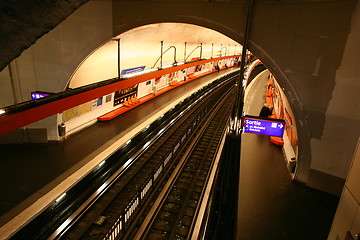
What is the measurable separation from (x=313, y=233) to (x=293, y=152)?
3403mm

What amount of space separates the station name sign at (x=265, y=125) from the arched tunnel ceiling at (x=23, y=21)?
6132 mm

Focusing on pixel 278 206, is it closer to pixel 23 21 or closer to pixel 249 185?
pixel 249 185

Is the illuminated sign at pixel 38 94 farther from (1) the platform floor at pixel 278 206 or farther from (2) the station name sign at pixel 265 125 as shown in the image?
(1) the platform floor at pixel 278 206

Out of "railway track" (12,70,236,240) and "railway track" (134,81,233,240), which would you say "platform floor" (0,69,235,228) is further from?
"railway track" (134,81,233,240)

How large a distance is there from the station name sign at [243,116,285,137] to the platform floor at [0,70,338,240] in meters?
1.46

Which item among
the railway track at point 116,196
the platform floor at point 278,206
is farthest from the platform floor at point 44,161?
the platform floor at point 278,206

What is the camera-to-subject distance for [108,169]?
7.86 metres

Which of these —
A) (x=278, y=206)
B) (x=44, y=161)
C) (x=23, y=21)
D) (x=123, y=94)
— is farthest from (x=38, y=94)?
(x=278, y=206)

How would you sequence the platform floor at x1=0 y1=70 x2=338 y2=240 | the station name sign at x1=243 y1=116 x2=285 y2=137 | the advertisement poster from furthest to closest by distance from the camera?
the advertisement poster < the station name sign at x1=243 y1=116 x2=285 y2=137 < the platform floor at x1=0 y1=70 x2=338 y2=240

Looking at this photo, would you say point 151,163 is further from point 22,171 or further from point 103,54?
point 103,54

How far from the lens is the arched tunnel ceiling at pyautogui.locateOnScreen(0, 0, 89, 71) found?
1.36 meters

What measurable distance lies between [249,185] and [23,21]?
677 cm

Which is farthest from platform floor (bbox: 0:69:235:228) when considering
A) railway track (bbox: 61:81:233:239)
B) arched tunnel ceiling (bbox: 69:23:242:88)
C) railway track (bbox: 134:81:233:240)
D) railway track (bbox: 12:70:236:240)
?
railway track (bbox: 134:81:233:240)

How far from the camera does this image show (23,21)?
145 cm
